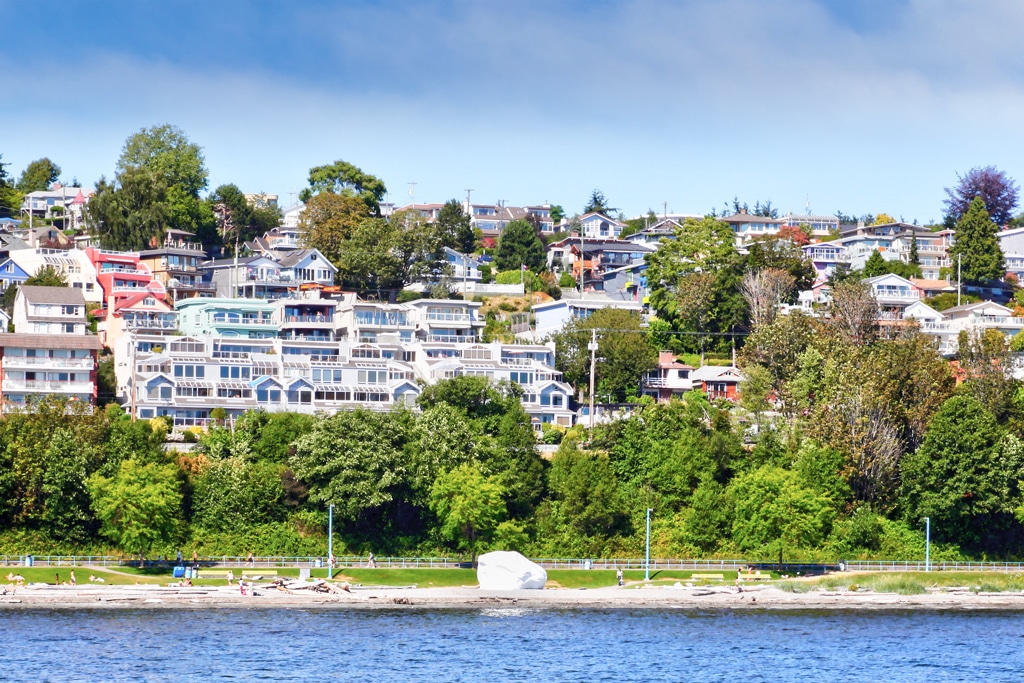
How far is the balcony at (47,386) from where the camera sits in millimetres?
107625

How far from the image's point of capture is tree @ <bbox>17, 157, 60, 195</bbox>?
180625 mm

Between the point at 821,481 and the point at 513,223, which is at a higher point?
the point at 513,223

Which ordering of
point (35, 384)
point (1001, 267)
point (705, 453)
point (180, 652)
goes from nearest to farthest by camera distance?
point (180, 652)
point (705, 453)
point (35, 384)
point (1001, 267)

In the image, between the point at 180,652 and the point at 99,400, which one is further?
the point at 99,400

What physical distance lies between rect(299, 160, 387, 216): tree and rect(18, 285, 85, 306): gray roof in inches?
1626

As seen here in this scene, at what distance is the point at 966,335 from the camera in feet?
386

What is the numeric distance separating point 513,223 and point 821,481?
66.2 metres

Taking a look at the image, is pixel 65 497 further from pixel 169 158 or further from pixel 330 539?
pixel 169 158

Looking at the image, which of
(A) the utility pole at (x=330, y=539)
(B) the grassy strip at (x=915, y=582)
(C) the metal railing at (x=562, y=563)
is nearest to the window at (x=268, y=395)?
(A) the utility pole at (x=330, y=539)

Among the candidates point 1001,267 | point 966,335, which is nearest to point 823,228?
point 1001,267

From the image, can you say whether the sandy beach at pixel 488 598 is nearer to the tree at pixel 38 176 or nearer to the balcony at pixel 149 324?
the balcony at pixel 149 324

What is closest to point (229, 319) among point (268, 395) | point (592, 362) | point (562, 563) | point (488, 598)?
point (268, 395)

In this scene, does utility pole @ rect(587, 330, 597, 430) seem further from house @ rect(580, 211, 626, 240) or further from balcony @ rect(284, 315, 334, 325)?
house @ rect(580, 211, 626, 240)

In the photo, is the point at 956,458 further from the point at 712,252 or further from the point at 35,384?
the point at 35,384
